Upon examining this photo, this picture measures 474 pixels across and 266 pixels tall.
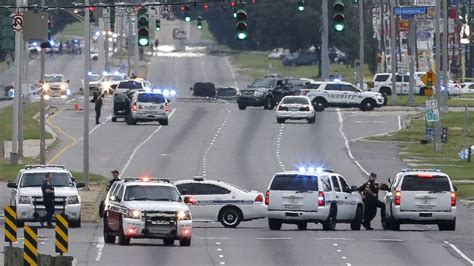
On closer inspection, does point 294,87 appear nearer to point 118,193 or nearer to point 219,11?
point 118,193

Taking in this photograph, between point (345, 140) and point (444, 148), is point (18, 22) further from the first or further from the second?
point (444, 148)

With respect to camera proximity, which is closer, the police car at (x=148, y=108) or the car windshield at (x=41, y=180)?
the car windshield at (x=41, y=180)

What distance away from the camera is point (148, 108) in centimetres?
8425

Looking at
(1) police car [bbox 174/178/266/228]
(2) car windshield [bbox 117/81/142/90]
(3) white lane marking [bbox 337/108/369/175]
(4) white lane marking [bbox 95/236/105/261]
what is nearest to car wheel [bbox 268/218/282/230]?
(1) police car [bbox 174/178/266/228]

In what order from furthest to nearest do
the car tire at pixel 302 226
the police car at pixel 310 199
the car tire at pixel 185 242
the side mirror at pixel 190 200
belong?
the car tire at pixel 302 226
the police car at pixel 310 199
the side mirror at pixel 190 200
the car tire at pixel 185 242

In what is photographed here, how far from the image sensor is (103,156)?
233 feet

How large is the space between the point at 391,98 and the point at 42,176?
63062 mm

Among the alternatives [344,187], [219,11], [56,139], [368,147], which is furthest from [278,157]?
[219,11]

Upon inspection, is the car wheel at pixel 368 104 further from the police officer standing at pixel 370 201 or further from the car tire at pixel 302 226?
the car tire at pixel 302 226

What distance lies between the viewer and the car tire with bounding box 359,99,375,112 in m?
95.7

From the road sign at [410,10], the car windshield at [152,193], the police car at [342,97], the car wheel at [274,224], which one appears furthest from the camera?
the road sign at [410,10]

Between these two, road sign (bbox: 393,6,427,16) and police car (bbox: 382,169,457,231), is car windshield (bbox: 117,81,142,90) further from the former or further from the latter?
police car (bbox: 382,169,457,231)

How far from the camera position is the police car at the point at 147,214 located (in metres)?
38.8

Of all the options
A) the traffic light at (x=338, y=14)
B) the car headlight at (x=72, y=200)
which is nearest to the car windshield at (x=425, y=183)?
the traffic light at (x=338, y=14)
